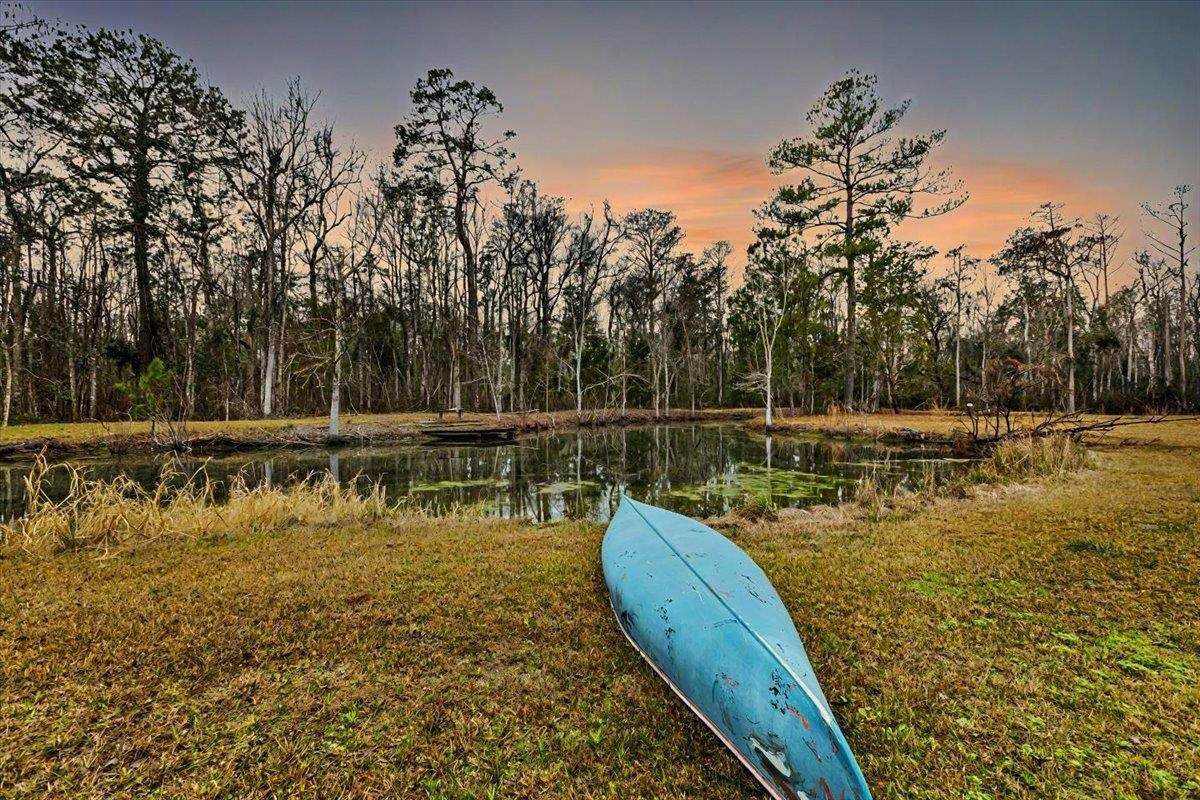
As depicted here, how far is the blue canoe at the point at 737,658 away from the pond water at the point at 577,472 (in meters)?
4.11

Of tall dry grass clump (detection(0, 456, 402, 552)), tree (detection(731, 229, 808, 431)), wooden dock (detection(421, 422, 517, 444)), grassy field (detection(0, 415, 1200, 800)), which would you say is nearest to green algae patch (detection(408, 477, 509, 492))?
tall dry grass clump (detection(0, 456, 402, 552))

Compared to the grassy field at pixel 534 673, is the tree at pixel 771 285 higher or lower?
higher

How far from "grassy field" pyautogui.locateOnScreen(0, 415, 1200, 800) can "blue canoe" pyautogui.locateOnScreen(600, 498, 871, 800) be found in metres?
0.20

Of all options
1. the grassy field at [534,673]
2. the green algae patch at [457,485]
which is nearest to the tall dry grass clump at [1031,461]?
the grassy field at [534,673]

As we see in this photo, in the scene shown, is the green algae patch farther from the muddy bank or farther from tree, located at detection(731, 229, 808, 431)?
tree, located at detection(731, 229, 808, 431)

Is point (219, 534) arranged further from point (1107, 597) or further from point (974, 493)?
point (974, 493)

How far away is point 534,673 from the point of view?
256 cm

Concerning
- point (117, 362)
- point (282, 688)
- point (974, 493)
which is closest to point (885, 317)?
point (974, 493)

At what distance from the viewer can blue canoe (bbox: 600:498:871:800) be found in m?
1.60

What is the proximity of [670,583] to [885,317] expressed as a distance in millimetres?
23933

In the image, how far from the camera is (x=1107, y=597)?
326cm

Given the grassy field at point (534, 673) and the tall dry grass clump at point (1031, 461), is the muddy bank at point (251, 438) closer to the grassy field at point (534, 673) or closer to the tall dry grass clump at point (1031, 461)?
the grassy field at point (534, 673)

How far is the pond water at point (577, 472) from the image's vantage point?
27.0ft

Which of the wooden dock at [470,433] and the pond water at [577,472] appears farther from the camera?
the wooden dock at [470,433]
